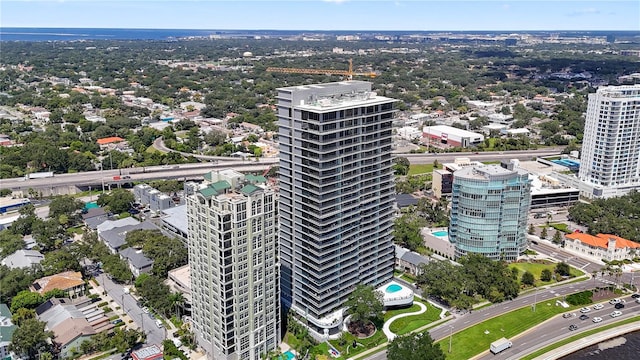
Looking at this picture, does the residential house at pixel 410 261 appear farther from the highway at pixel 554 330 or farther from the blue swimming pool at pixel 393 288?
the highway at pixel 554 330

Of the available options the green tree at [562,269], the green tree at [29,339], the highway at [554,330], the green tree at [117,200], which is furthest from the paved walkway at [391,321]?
the green tree at [117,200]

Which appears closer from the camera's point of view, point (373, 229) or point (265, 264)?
point (265, 264)

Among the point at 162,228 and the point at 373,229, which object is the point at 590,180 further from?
the point at 162,228

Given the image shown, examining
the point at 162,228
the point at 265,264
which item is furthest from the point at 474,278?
the point at 162,228

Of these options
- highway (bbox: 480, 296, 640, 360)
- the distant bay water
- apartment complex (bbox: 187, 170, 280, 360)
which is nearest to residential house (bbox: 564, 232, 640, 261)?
highway (bbox: 480, 296, 640, 360)

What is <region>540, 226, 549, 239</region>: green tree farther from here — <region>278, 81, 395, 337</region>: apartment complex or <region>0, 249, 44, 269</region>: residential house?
<region>0, 249, 44, 269</region>: residential house

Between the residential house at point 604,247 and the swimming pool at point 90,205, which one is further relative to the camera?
Result: the swimming pool at point 90,205
